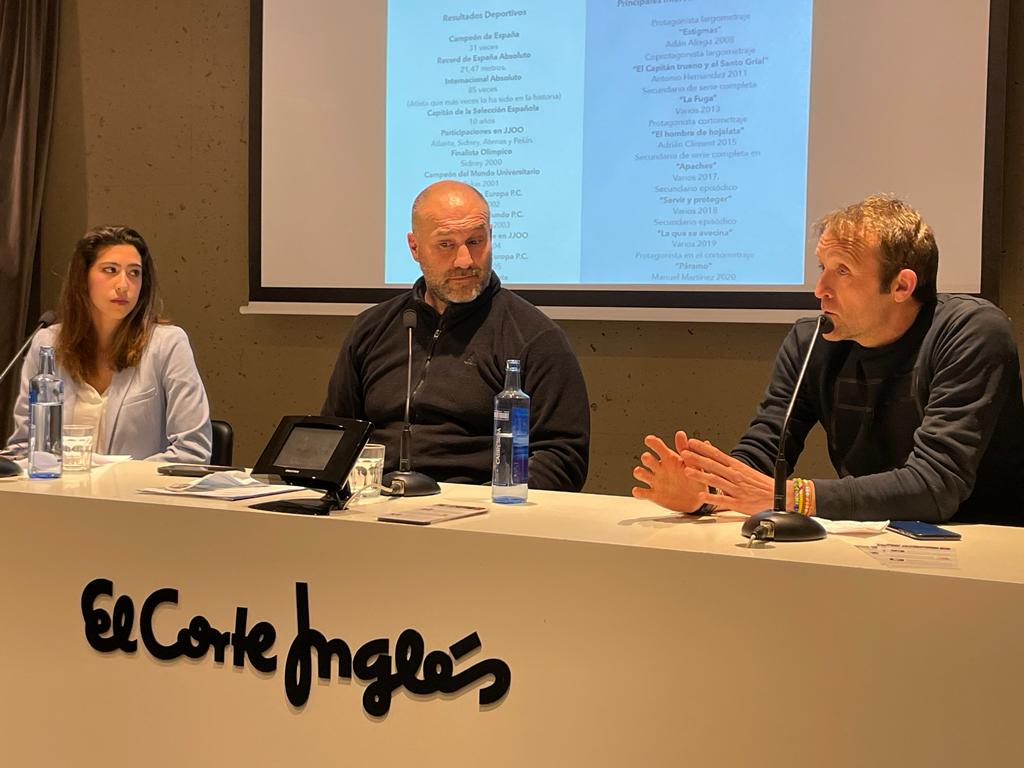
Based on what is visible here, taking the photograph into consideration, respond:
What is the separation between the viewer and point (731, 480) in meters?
1.84

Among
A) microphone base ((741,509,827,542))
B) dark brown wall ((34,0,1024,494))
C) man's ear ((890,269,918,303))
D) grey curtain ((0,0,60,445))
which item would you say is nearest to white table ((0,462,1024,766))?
microphone base ((741,509,827,542))

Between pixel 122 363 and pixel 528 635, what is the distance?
1.83 metres

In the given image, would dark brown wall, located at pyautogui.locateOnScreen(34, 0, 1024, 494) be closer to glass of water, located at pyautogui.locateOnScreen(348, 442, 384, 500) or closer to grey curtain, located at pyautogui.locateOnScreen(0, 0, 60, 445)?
grey curtain, located at pyautogui.locateOnScreen(0, 0, 60, 445)

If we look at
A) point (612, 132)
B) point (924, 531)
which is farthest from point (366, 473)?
point (612, 132)

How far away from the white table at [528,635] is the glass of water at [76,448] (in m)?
0.15

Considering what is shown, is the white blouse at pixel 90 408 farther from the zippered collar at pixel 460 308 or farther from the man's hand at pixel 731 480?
the man's hand at pixel 731 480

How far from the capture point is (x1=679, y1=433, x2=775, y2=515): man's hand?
1.83 metres

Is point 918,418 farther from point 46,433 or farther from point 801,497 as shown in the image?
point 46,433

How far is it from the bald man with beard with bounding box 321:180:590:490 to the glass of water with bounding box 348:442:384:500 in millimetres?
618

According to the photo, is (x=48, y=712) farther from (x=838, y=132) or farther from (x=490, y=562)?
(x=838, y=132)

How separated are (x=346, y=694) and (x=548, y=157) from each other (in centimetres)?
226

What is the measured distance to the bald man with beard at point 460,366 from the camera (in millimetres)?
2635

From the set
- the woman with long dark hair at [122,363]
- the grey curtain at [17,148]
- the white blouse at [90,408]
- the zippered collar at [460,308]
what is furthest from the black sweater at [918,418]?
the grey curtain at [17,148]

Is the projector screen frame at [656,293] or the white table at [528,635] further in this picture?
the projector screen frame at [656,293]
